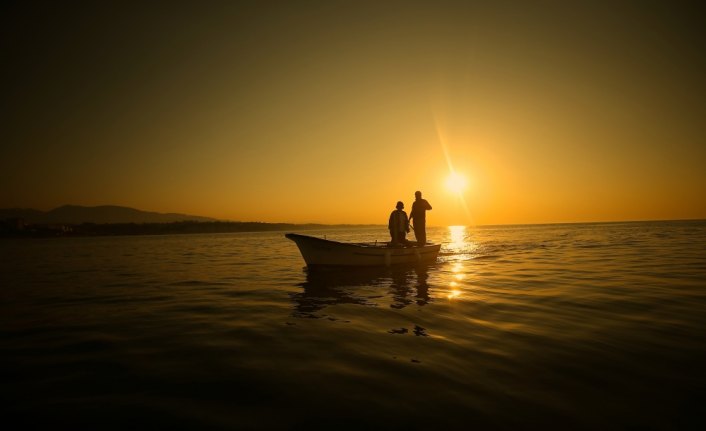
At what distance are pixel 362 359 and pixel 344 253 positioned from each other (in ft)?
36.3

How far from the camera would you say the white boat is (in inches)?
650

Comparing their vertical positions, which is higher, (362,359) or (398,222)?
(398,222)

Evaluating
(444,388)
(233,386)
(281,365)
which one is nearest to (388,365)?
(444,388)

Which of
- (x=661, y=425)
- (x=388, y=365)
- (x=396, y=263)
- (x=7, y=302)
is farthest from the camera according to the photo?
(x=396, y=263)

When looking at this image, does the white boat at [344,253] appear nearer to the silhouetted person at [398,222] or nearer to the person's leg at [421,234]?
the silhouetted person at [398,222]

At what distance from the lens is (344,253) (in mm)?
16812

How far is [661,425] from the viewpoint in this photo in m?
3.70

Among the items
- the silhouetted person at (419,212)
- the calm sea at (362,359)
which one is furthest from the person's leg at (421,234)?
the calm sea at (362,359)

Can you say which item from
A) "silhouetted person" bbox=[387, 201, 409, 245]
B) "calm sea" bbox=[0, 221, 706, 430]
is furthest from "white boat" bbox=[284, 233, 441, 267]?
"calm sea" bbox=[0, 221, 706, 430]

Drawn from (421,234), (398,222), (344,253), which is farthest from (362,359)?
(421,234)

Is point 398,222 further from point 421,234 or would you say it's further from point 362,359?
point 362,359

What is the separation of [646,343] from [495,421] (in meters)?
4.55

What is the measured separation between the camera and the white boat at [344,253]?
1652cm

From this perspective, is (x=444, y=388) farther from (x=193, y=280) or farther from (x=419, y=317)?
(x=193, y=280)
